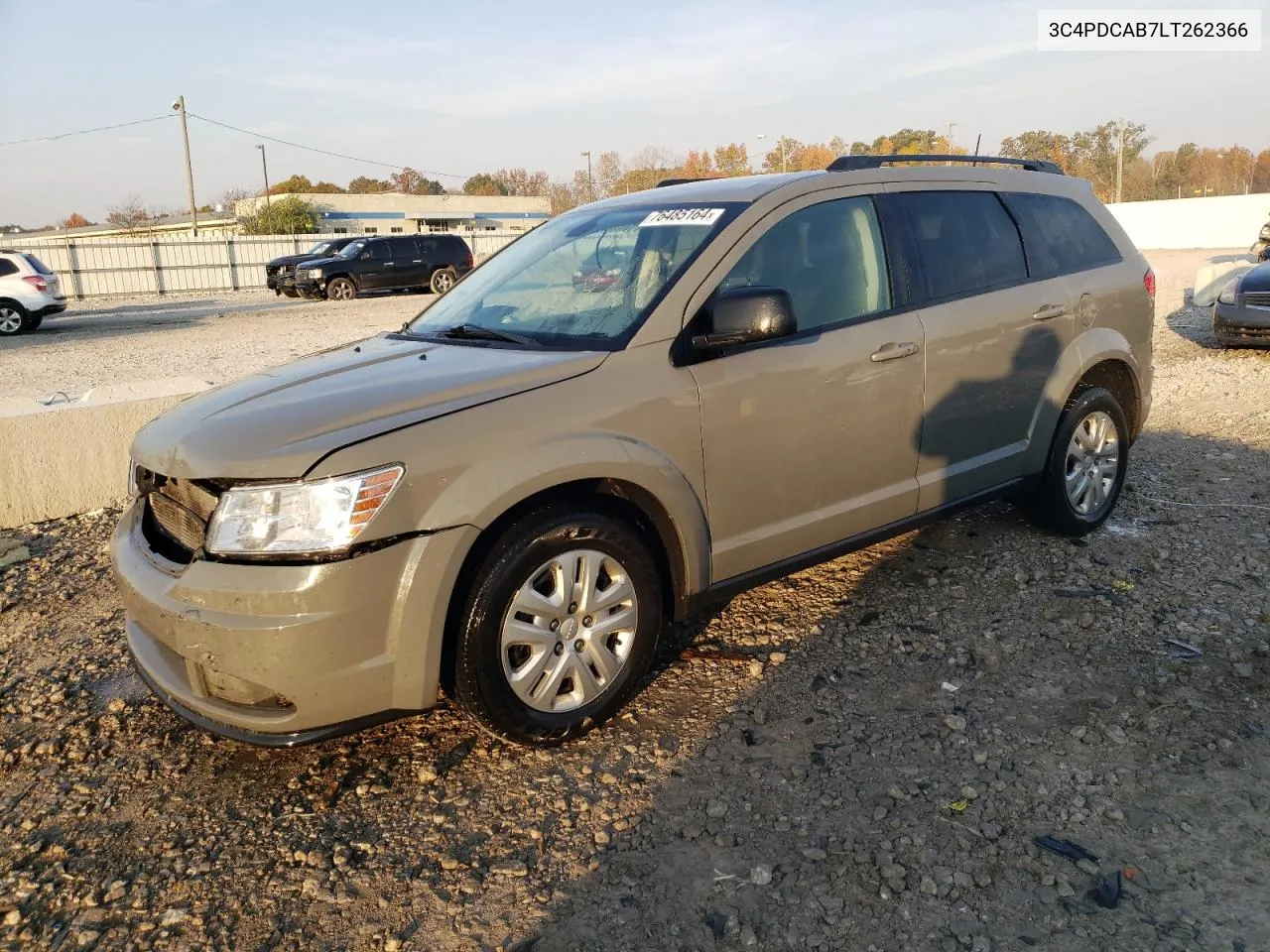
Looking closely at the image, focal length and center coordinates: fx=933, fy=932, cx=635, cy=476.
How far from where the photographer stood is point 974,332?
13.5 ft

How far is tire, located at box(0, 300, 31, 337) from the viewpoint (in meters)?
Answer: 17.9

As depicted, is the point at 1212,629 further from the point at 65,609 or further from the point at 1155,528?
the point at 65,609

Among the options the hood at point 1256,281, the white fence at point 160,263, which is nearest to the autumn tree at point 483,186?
the white fence at point 160,263

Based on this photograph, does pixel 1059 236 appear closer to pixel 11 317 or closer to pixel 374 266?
pixel 11 317

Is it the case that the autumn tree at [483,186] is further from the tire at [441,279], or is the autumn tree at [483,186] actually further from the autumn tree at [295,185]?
the tire at [441,279]

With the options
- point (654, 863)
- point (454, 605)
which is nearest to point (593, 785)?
point (654, 863)

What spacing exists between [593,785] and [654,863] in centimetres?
43

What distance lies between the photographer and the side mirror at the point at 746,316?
127 inches

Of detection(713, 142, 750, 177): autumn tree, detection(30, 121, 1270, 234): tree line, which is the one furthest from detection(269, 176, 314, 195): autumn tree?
detection(713, 142, 750, 177): autumn tree

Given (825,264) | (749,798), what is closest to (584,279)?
(825,264)

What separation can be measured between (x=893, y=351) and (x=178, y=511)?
2725 mm

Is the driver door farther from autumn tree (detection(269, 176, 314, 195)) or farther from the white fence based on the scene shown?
autumn tree (detection(269, 176, 314, 195))

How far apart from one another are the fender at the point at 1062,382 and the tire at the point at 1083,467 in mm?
77

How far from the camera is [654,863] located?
8.56 feet
